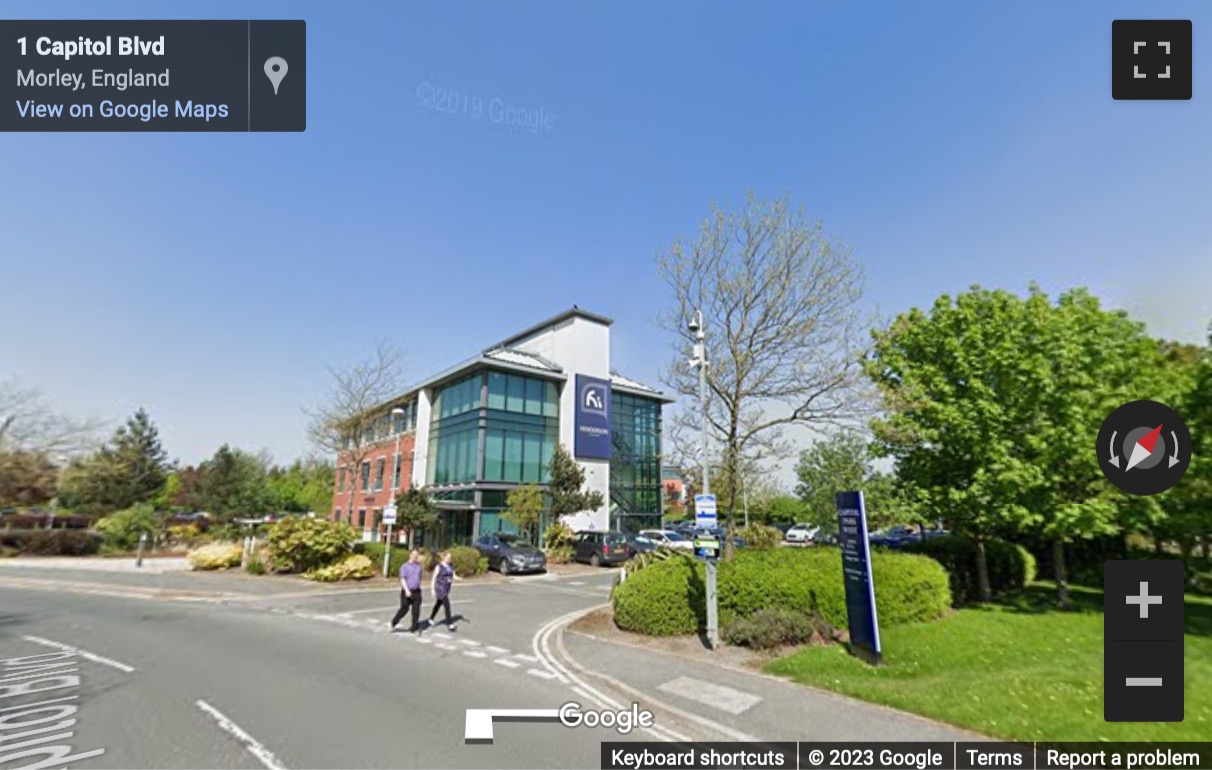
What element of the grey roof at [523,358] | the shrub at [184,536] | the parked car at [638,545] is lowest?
the shrub at [184,536]

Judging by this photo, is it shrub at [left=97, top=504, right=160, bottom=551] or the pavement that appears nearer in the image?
the pavement

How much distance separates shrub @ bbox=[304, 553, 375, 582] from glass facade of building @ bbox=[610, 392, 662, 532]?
19.2m

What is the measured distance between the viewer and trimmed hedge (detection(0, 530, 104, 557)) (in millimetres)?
31281

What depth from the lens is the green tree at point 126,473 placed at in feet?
156

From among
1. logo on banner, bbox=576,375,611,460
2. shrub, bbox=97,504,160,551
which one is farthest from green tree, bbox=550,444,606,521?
shrub, bbox=97,504,160,551

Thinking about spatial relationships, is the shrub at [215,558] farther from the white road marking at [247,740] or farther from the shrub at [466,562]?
the white road marking at [247,740]

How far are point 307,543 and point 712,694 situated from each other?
1865cm

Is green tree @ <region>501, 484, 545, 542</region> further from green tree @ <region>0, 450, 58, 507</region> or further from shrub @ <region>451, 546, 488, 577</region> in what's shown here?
green tree @ <region>0, 450, 58, 507</region>

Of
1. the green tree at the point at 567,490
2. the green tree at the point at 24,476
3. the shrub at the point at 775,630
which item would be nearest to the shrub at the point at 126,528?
the green tree at the point at 24,476

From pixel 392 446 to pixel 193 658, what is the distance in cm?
3333

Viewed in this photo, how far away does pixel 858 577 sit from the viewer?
9.54 m

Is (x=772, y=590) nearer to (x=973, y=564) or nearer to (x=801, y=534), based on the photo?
(x=973, y=564)

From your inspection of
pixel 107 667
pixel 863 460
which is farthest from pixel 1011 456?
pixel 107 667

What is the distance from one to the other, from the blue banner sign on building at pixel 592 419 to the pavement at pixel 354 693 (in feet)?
70.9
